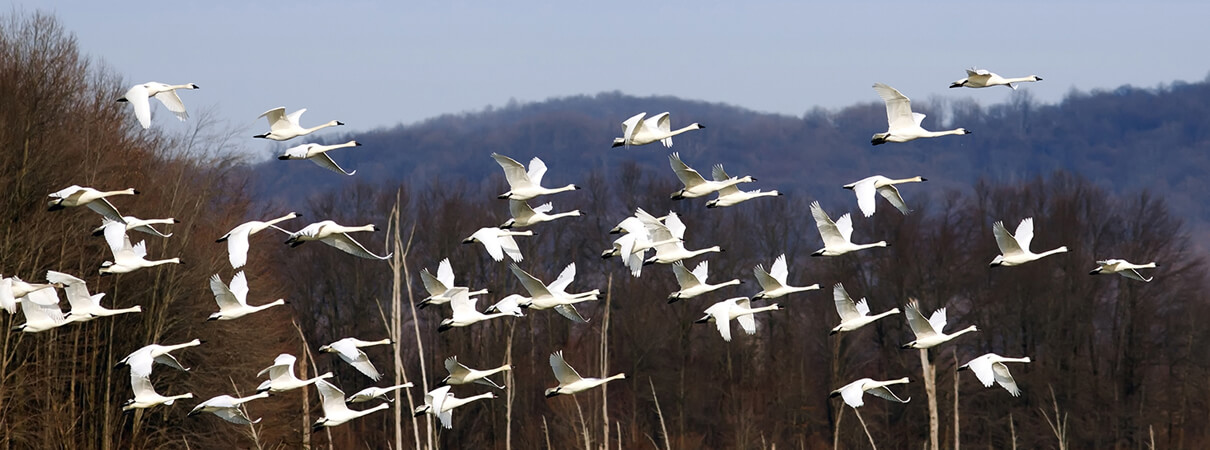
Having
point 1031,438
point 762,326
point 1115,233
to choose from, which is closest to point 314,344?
point 762,326

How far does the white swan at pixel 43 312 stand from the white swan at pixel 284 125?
3.98 meters

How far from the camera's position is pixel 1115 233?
2194 inches

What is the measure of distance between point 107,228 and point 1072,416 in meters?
34.2

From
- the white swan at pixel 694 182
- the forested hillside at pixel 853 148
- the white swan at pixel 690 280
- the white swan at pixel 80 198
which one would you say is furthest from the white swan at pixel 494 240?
the forested hillside at pixel 853 148

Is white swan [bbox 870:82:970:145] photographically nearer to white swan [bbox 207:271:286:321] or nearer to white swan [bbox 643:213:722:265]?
white swan [bbox 643:213:722:265]

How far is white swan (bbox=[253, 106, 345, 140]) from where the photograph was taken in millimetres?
19281

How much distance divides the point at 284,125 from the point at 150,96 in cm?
178

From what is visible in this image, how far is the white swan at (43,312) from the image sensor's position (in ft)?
69.0

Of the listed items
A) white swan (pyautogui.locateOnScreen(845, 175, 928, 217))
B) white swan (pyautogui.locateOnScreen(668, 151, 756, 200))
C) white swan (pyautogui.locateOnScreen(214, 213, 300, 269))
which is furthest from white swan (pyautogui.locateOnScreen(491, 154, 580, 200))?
white swan (pyautogui.locateOnScreen(845, 175, 928, 217))

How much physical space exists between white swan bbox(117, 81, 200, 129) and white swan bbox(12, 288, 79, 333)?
294cm

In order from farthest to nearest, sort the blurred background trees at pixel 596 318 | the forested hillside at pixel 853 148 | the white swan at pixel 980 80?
the forested hillside at pixel 853 148 → the blurred background trees at pixel 596 318 → the white swan at pixel 980 80

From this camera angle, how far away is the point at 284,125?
64.1 feet

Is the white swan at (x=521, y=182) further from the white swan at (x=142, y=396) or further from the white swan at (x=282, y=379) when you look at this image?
the white swan at (x=142, y=396)

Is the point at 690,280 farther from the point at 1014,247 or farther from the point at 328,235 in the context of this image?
the point at 328,235
